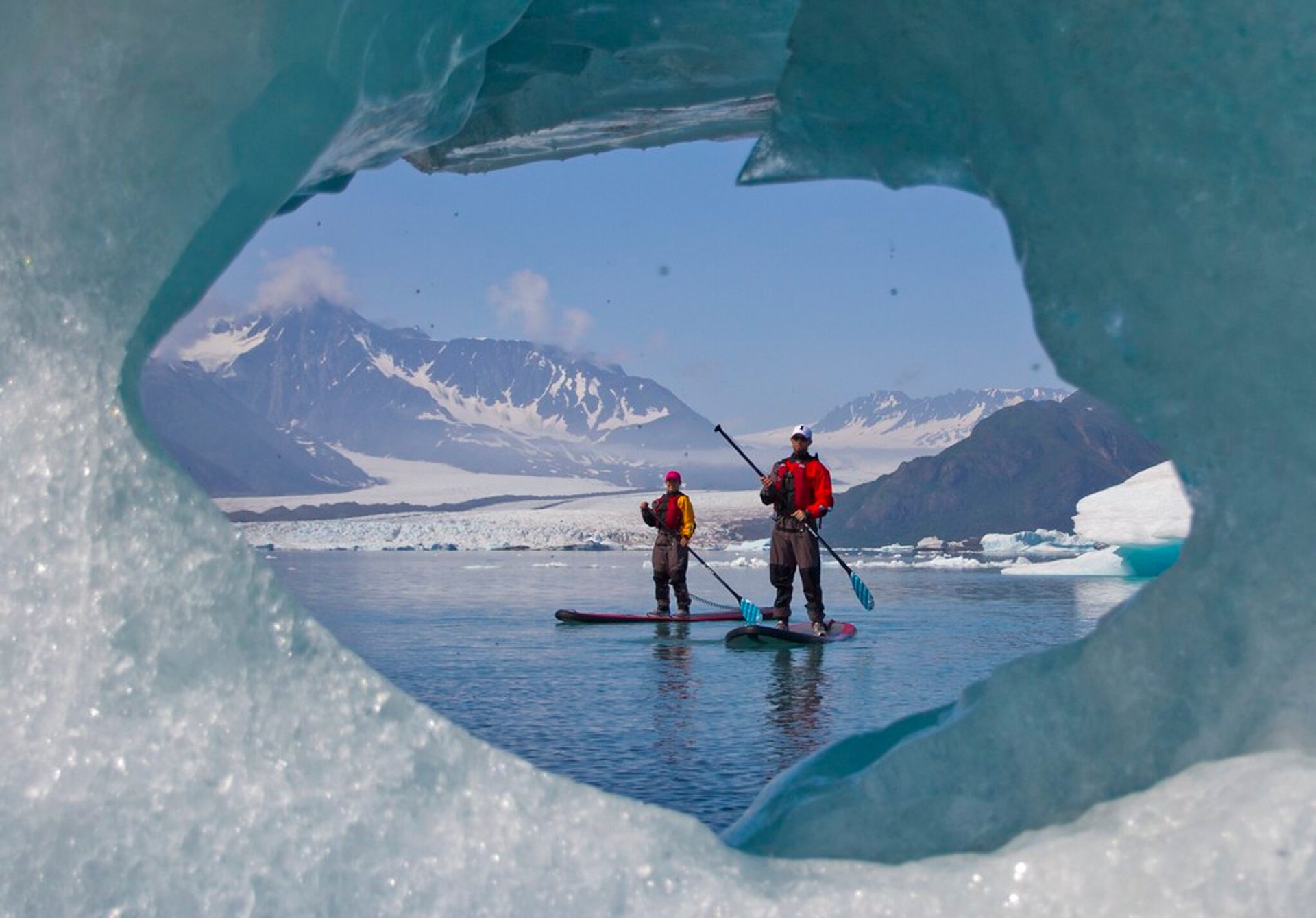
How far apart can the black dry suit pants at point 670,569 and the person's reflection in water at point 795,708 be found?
9.99 ft

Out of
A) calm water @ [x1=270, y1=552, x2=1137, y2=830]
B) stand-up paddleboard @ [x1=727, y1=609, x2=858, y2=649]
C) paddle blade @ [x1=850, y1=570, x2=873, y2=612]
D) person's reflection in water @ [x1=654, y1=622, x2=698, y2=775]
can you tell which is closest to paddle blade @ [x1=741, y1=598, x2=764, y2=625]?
calm water @ [x1=270, y1=552, x2=1137, y2=830]

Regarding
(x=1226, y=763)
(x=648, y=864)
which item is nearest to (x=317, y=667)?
(x=648, y=864)

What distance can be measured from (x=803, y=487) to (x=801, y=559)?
1.93 ft

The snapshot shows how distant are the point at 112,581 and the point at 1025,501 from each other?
93.9 metres

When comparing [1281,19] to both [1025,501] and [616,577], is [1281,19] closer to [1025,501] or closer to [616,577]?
[616,577]

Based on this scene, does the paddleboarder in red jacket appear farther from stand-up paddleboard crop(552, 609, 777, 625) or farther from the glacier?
the glacier

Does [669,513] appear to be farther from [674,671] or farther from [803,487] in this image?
[674,671]

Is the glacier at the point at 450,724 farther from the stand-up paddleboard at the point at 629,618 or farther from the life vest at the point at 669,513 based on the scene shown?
the life vest at the point at 669,513

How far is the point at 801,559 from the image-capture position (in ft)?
32.3

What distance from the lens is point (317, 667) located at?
1984 millimetres

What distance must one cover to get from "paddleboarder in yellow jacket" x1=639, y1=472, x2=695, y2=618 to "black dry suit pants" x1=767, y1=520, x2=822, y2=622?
6.57 ft

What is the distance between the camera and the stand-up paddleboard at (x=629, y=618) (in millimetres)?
12008

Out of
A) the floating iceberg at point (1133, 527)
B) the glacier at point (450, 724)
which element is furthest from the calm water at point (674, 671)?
the floating iceberg at point (1133, 527)

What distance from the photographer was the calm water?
5.02 m
